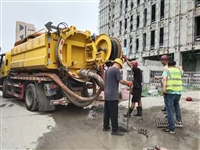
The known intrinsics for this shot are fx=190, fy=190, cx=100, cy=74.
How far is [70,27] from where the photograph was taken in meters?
5.82

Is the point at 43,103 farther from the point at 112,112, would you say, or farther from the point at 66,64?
the point at 112,112

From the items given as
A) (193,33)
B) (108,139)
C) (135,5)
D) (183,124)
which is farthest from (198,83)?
(135,5)

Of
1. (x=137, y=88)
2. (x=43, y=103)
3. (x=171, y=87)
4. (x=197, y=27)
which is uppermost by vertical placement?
(x=197, y=27)

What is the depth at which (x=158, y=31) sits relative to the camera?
24516mm

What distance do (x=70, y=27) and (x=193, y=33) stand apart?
1821cm

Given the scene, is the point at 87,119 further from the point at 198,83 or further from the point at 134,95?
the point at 198,83

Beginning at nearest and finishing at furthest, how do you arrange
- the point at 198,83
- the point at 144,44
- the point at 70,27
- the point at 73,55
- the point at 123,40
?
the point at 70,27
the point at 73,55
the point at 198,83
the point at 144,44
the point at 123,40

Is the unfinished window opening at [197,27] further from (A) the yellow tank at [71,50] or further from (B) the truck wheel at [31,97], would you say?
(B) the truck wheel at [31,97]

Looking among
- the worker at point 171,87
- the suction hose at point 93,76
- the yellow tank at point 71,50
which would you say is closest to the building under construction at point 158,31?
the yellow tank at point 71,50

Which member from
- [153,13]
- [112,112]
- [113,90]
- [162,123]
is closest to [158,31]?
[153,13]

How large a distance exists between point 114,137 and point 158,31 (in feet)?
74.9

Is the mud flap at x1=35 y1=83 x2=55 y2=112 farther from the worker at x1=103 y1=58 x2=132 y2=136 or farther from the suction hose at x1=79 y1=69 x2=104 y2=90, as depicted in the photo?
the worker at x1=103 y1=58 x2=132 y2=136

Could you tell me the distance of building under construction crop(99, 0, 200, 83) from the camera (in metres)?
20.3

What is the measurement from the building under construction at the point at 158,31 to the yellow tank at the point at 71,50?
8849 millimetres
